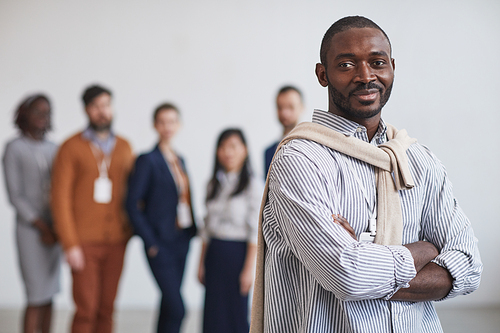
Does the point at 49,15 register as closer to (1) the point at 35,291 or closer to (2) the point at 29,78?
(2) the point at 29,78

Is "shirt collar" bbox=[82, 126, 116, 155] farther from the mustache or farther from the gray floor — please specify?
the mustache

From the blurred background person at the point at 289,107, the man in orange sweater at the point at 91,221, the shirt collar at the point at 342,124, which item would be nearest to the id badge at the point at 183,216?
the man in orange sweater at the point at 91,221

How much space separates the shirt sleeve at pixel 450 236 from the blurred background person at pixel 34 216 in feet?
10.8

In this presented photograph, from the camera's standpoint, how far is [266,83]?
516 centimetres

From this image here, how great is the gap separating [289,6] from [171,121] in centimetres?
205

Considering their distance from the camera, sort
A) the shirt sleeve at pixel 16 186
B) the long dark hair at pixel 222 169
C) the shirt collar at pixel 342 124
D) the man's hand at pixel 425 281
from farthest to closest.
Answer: the shirt sleeve at pixel 16 186 → the long dark hair at pixel 222 169 → the shirt collar at pixel 342 124 → the man's hand at pixel 425 281

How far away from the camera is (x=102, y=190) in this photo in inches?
151

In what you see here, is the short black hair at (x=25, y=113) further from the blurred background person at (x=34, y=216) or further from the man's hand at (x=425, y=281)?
the man's hand at (x=425, y=281)

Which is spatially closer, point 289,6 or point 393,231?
point 393,231

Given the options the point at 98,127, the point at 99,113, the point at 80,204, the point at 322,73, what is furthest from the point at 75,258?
the point at 322,73

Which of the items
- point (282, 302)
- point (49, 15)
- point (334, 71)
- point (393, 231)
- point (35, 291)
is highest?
point (49, 15)

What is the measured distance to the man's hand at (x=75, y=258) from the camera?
3.71m

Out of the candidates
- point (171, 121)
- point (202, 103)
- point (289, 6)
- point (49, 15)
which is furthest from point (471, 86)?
point (49, 15)

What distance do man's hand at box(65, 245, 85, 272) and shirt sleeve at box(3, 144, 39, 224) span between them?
45 cm
